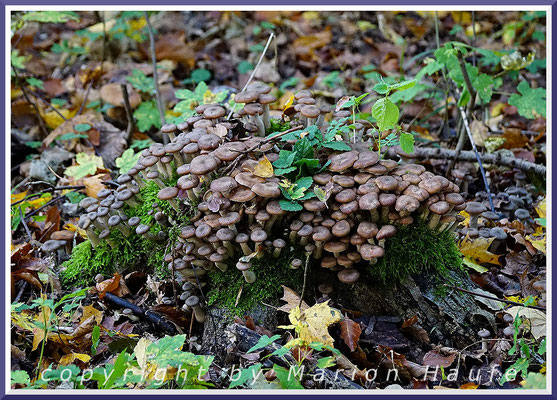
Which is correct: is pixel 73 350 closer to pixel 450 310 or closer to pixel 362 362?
pixel 362 362

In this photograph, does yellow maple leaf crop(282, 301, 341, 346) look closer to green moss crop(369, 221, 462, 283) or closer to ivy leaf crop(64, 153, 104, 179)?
green moss crop(369, 221, 462, 283)

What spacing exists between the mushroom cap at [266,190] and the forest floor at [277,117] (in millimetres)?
829

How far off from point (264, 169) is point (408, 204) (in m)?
1.05

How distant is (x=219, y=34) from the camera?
11.6m

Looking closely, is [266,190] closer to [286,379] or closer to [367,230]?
[367,230]

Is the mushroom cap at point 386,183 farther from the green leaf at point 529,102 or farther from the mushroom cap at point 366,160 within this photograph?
the green leaf at point 529,102

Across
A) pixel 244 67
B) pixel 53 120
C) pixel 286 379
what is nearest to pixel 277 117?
pixel 286 379

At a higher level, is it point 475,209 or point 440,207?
point 440,207

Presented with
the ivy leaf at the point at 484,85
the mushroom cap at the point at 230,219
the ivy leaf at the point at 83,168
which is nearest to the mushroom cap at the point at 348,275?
the mushroom cap at the point at 230,219

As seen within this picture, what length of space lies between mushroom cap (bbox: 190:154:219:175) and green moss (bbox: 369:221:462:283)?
1.44 metres

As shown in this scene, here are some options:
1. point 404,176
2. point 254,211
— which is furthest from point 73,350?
point 404,176

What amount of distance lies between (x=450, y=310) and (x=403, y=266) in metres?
0.51

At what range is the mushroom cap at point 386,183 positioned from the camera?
3656mm

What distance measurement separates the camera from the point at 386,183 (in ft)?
12.0
